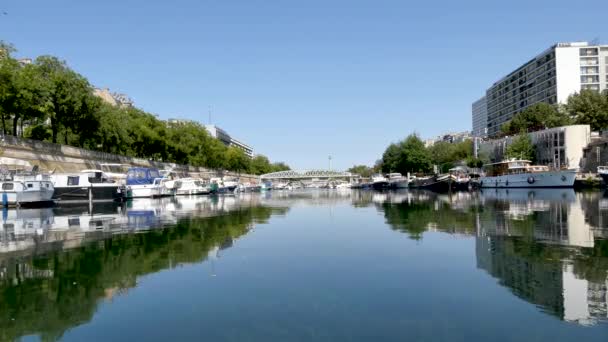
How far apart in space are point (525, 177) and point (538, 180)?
1893 mm

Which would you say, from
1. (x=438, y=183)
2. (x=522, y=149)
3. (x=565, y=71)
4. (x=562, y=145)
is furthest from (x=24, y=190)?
(x=565, y=71)

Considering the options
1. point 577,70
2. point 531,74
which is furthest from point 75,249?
point 531,74

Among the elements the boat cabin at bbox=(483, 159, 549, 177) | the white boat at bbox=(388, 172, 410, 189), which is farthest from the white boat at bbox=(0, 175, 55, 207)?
the white boat at bbox=(388, 172, 410, 189)

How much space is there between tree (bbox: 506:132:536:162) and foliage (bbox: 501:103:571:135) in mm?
6522

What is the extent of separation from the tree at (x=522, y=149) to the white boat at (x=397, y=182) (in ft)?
80.0

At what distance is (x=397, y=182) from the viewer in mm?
115125

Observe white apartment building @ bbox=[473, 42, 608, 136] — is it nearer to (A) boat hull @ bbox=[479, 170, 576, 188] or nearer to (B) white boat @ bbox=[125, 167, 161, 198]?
(A) boat hull @ bbox=[479, 170, 576, 188]

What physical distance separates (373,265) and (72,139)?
79.8 meters

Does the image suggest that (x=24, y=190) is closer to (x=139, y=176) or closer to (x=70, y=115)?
(x=70, y=115)

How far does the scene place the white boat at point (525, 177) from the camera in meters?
67.2

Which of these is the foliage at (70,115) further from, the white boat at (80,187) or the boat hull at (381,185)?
the boat hull at (381,185)

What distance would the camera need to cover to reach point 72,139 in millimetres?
82375

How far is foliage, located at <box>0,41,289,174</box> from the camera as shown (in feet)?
159

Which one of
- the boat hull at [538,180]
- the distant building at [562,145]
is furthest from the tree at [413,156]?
the boat hull at [538,180]
